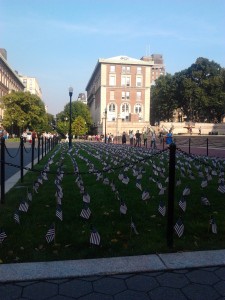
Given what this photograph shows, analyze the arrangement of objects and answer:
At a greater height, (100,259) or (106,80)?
(106,80)

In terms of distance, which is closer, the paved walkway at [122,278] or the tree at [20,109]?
the paved walkway at [122,278]

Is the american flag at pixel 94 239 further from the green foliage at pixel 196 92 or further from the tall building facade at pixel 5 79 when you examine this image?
the green foliage at pixel 196 92

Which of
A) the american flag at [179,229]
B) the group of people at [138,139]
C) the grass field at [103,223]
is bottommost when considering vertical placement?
the grass field at [103,223]

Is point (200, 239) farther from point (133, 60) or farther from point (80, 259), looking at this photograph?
point (133, 60)

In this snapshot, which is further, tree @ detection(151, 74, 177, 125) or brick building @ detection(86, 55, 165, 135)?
brick building @ detection(86, 55, 165, 135)

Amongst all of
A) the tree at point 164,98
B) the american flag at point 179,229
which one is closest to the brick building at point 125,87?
the tree at point 164,98

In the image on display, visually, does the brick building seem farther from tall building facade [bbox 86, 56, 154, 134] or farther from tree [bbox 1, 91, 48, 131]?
tree [bbox 1, 91, 48, 131]

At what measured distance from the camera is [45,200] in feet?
23.8

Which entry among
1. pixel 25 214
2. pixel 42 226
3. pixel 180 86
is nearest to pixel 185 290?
pixel 42 226

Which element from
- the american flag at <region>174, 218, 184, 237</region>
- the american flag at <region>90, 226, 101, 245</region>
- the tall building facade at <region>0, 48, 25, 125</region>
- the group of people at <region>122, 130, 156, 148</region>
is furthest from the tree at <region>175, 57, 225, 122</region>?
the american flag at <region>90, 226, 101, 245</region>

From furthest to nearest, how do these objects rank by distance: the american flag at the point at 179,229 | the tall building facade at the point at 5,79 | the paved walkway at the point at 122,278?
the tall building facade at the point at 5,79 < the american flag at the point at 179,229 < the paved walkway at the point at 122,278

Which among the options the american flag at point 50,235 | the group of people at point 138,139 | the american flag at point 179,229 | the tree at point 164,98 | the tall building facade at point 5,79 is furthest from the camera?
the tree at point 164,98

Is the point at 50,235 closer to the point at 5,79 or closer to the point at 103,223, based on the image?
the point at 103,223

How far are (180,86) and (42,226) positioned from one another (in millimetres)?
87368
